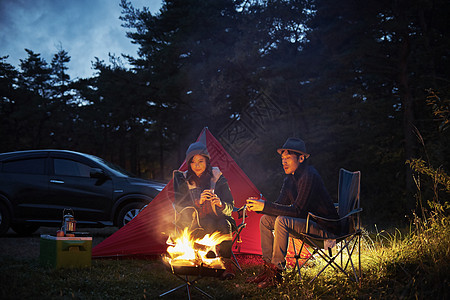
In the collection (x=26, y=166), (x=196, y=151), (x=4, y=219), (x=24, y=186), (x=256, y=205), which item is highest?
(x=26, y=166)

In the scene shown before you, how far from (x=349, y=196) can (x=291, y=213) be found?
2.05 feet

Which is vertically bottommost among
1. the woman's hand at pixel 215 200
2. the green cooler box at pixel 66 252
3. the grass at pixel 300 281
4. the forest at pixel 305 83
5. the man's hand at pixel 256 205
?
the grass at pixel 300 281

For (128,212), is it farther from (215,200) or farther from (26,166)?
(215,200)

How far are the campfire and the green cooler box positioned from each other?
4.24ft

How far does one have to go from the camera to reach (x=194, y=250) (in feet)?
12.6

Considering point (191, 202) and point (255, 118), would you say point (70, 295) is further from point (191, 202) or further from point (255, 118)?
point (255, 118)

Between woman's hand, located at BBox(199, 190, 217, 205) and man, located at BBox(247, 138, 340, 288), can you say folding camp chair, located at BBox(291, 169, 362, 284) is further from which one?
woman's hand, located at BBox(199, 190, 217, 205)

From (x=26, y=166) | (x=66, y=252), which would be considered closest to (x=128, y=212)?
(x=26, y=166)

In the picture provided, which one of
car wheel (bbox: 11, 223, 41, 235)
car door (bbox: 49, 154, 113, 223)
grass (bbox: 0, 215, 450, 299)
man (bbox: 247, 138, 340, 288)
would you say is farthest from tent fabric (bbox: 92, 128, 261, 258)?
car wheel (bbox: 11, 223, 41, 235)

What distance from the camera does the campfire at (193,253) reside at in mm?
3521

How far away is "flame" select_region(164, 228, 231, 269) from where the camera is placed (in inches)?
143

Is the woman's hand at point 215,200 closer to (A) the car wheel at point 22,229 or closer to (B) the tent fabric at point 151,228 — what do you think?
(B) the tent fabric at point 151,228

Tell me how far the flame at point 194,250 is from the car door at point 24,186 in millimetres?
4084

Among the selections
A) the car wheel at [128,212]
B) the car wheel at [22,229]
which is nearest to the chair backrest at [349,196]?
the car wheel at [128,212]
